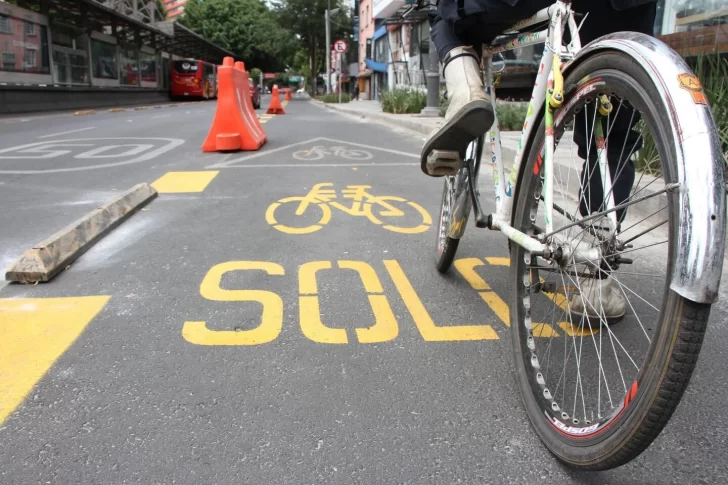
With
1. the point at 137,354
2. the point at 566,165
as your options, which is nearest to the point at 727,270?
the point at 566,165

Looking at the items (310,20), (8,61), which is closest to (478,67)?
(8,61)

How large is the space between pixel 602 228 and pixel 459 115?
884 mm

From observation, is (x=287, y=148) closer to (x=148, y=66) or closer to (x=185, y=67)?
(x=148, y=66)

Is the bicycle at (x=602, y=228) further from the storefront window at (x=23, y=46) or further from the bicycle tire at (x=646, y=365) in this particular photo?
the storefront window at (x=23, y=46)

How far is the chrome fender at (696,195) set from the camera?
1171mm

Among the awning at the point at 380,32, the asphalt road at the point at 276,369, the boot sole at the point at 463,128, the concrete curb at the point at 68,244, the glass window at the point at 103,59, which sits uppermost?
the awning at the point at 380,32

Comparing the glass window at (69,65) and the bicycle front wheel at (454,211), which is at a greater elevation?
the glass window at (69,65)

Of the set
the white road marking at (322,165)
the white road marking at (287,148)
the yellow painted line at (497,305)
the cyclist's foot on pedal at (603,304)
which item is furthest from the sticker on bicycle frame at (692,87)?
the white road marking at (287,148)

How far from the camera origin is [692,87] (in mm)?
1295

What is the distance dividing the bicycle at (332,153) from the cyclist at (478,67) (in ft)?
18.6

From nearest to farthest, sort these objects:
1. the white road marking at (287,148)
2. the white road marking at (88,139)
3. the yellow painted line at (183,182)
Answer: the yellow painted line at (183,182) < the white road marking at (88,139) < the white road marking at (287,148)

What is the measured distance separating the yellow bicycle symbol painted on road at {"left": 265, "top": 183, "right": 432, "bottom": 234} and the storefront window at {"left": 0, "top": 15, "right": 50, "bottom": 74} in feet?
61.6

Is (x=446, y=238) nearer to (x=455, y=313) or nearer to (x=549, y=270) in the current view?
(x=455, y=313)

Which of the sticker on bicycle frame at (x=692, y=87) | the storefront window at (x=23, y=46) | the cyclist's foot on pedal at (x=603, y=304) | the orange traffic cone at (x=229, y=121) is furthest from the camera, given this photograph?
the storefront window at (x=23, y=46)
